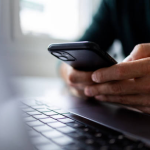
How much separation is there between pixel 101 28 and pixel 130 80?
0.69 m

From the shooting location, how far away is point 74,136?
20 cm

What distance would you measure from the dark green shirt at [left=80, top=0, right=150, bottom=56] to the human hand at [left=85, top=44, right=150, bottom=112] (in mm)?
509

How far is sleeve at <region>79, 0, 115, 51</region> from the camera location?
102 centimetres

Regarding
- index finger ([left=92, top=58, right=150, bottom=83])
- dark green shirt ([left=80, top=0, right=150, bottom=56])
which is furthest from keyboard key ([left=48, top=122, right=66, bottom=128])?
dark green shirt ([left=80, top=0, right=150, bottom=56])

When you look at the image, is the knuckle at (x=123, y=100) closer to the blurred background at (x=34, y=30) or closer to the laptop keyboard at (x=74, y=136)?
the laptop keyboard at (x=74, y=136)

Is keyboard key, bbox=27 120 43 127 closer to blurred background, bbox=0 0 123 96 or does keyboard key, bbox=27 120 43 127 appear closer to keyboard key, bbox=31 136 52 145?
keyboard key, bbox=31 136 52 145

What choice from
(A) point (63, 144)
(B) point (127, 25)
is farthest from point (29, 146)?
(B) point (127, 25)

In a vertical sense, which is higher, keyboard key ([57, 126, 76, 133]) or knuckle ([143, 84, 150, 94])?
keyboard key ([57, 126, 76, 133])

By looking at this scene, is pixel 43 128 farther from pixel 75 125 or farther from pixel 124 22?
pixel 124 22

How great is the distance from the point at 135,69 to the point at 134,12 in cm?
64

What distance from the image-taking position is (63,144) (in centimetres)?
18

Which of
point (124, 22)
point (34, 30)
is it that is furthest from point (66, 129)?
point (34, 30)

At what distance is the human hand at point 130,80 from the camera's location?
37 centimetres

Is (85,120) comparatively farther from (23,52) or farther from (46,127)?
(23,52)
